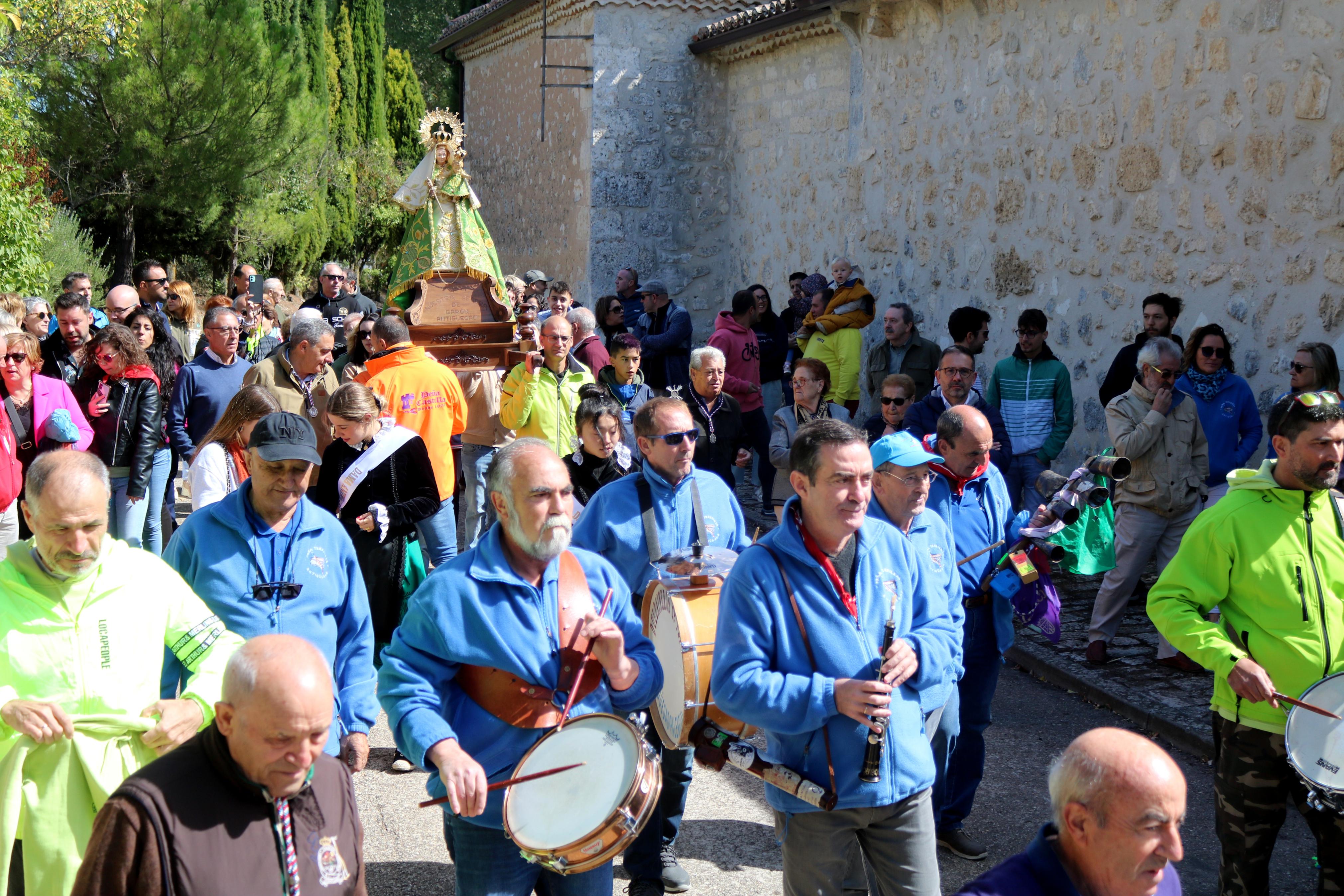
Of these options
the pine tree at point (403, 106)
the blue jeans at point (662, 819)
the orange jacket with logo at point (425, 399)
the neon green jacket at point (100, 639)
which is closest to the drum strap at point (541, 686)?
the neon green jacket at point (100, 639)

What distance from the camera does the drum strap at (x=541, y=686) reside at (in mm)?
3297

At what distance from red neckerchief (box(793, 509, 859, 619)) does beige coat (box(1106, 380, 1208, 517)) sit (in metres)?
4.46

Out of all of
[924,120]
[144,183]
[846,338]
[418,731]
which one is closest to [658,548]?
[418,731]

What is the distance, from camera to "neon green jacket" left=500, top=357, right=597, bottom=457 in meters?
8.27

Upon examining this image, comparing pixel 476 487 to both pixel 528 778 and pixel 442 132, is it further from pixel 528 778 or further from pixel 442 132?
pixel 528 778

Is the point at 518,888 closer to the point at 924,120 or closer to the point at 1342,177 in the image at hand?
the point at 1342,177

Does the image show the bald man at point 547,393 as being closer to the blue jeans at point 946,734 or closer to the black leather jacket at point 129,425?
the black leather jacket at point 129,425

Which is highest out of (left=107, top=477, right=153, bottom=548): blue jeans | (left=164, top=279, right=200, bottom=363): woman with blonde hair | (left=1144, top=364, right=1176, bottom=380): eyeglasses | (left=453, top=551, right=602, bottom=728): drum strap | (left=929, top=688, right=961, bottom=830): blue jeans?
(left=164, top=279, right=200, bottom=363): woman with blonde hair

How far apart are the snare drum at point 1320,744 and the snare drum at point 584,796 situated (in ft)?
6.50

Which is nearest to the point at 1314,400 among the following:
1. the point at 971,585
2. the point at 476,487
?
the point at 971,585

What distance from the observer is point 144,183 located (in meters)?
21.9

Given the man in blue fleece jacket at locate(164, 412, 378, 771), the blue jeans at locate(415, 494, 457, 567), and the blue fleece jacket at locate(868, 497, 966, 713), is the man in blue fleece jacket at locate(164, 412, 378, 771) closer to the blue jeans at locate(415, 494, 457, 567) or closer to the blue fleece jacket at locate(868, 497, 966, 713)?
the blue fleece jacket at locate(868, 497, 966, 713)

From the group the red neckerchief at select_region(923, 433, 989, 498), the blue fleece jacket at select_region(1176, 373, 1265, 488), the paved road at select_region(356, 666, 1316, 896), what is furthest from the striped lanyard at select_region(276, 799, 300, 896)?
the blue fleece jacket at select_region(1176, 373, 1265, 488)

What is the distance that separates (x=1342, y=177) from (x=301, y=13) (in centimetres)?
2432
